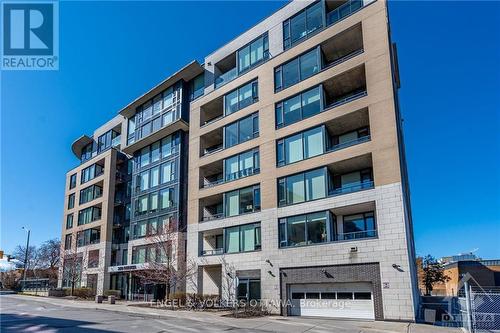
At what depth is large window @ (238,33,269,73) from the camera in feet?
110

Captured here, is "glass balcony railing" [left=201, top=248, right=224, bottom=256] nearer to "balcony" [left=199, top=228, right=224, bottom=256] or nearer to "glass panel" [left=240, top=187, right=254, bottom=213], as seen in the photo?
"balcony" [left=199, top=228, right=224, bottom=256]

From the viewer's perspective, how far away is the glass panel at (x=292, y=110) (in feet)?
95.6

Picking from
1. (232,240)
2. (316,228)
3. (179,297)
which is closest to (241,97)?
(232,240)

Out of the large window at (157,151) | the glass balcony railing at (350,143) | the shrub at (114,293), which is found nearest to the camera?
the glass balcony railing at (350,143)

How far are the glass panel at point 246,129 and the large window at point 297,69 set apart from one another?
12.4ft

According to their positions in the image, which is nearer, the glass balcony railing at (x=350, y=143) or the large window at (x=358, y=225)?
the large window at (x=358, y=225)

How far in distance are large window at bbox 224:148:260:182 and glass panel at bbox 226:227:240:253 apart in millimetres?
4517

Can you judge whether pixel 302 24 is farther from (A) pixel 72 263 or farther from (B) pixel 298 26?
(A) pixel 72 263

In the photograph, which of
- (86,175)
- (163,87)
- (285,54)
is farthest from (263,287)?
(86,175)

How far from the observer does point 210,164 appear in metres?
35.6

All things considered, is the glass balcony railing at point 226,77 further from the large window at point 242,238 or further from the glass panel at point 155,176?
the large window at point 242,238

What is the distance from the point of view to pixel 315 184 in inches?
1049

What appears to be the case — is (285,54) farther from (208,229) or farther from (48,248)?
(48,248)

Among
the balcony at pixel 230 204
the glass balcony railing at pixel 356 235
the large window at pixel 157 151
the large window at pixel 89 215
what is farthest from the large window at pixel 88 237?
the glass balcony railing at pixel 356 235
